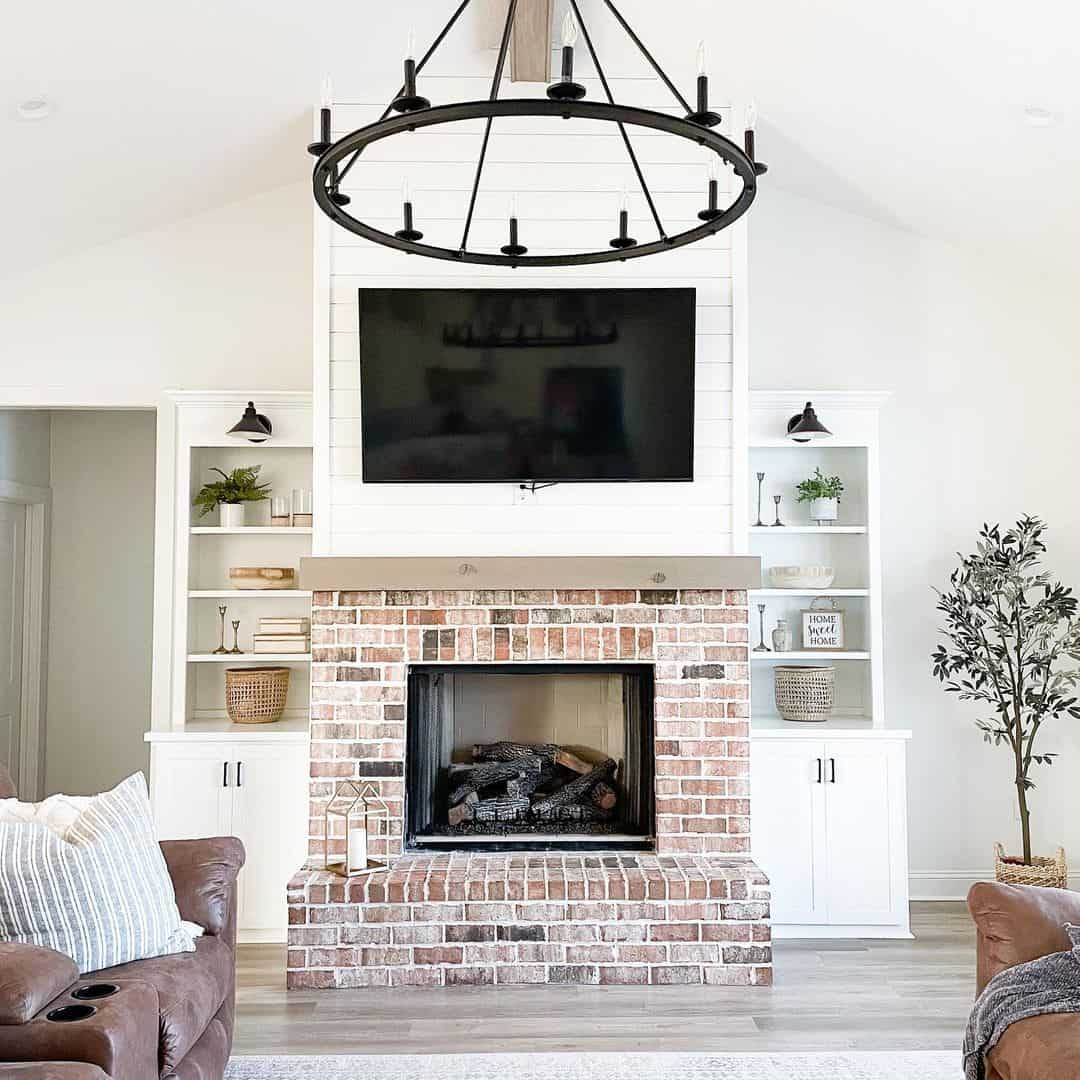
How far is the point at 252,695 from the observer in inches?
192

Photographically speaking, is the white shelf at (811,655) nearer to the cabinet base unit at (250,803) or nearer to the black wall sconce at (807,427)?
the black wall sconce at (807,427)

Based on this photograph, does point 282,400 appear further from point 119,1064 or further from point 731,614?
point 119,1064

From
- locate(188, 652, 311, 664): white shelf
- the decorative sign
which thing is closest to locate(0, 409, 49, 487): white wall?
locate(188, 652, 311, 664): white shelf

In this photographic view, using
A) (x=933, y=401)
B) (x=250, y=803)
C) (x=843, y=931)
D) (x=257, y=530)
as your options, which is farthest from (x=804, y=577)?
(x=250, y=803)

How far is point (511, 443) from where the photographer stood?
4.36 meters

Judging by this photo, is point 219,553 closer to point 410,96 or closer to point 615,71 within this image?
point 615,71

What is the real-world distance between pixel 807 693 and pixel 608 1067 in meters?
2.01

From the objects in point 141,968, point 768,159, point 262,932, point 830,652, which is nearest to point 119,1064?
point 141,968

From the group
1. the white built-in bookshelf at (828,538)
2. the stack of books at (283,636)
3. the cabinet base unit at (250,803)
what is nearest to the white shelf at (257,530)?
the stack of books at (283,636)

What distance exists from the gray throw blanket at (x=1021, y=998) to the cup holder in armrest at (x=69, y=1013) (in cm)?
202

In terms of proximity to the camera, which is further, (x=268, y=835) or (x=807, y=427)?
(x=807, y=427)

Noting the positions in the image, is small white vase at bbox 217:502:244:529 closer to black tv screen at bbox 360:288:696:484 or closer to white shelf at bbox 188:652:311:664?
white shelf at bbox 188:652:311:664

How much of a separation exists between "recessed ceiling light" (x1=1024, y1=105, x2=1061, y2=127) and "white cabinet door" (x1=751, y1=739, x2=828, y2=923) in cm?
252

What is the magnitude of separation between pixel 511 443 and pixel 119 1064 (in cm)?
267
